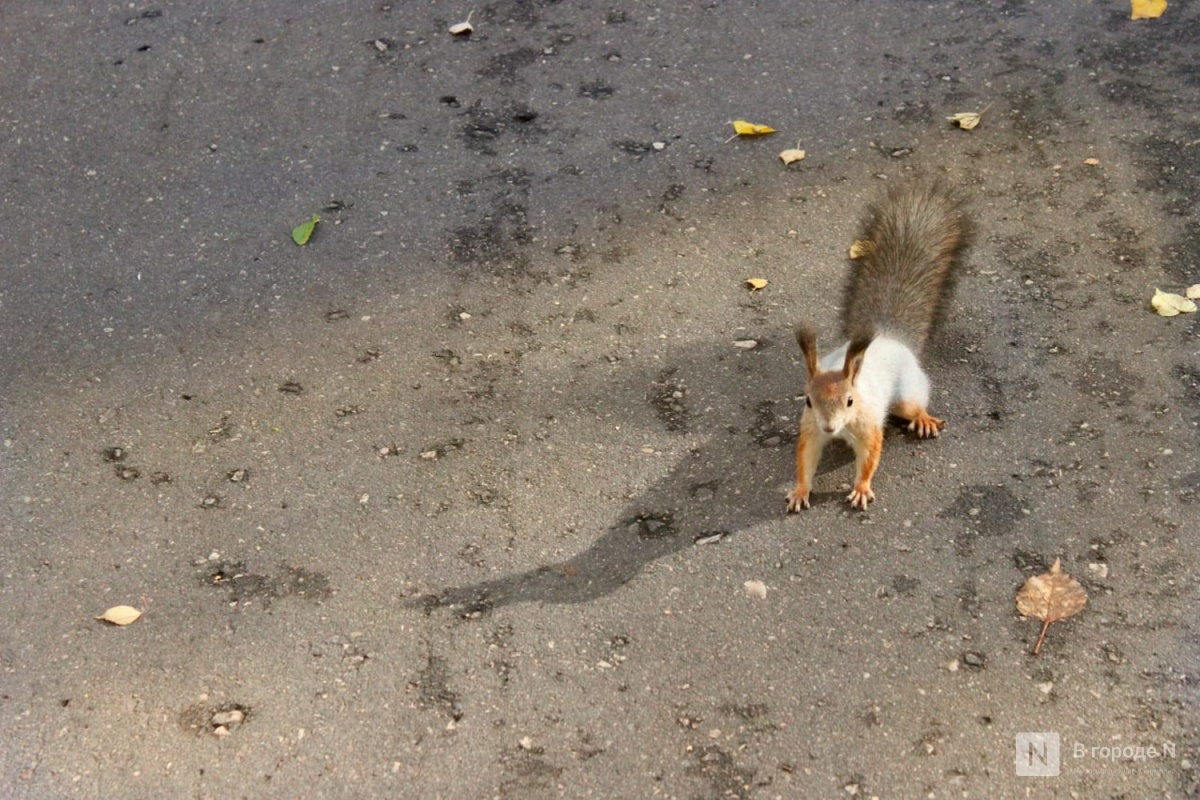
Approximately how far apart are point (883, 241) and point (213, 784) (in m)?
2.29

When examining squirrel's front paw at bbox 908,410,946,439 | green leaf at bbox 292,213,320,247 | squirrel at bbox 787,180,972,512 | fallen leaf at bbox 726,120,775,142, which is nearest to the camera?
squirrel at bbox 787,180,972,512

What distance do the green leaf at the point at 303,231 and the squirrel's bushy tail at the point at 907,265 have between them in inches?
73.8

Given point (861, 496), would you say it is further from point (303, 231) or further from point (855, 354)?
point (303, 231)

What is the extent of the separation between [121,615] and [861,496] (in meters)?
1.91

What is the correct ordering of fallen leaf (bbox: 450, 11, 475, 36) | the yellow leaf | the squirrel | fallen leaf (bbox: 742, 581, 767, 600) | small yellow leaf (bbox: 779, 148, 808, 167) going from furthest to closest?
1. fallen leaf (bbox: 450, 11, 475, 36)
2. the yellow leaf
3. small yellow leaf (bbox: 779, 148, 808, 167)
4. the squirrel
5. fallen leaf (bbox: 742, 581, 767, 600)

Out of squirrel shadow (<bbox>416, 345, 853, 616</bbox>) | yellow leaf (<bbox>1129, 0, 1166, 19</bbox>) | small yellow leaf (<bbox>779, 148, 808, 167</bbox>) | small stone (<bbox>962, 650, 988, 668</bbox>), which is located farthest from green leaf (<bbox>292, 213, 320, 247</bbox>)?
yellow leaf (<bbox>1129, 0, 1166, 19</bbox>)

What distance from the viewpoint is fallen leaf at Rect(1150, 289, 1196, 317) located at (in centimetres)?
342

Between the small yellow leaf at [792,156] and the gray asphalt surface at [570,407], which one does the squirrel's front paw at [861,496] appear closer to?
the gray asphalt surface at [570,407]

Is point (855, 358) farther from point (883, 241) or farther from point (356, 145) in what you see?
point (356, 145)

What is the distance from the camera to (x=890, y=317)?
10.6 ft
